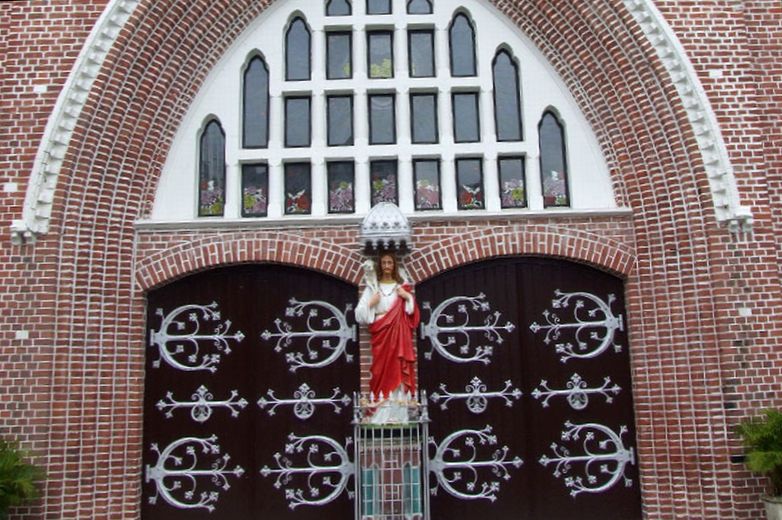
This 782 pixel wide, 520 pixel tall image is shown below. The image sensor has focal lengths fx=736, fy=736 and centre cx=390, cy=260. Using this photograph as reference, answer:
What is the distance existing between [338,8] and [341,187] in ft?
7.50

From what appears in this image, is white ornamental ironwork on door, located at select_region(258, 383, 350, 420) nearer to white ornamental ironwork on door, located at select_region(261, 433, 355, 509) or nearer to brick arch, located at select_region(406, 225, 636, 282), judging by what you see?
white ornamental ironwork on door, located at select_region(261, 433, 355, 509)

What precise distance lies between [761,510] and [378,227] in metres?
4.93

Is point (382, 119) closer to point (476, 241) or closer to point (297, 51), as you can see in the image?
point (297, 51)

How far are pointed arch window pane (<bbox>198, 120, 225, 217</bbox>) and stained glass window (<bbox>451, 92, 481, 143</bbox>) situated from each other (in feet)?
9.26

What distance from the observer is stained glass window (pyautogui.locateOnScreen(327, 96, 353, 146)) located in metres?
8.85

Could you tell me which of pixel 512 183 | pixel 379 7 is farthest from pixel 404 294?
pixel 379 7

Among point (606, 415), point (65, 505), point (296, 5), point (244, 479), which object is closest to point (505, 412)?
point (606, 415)

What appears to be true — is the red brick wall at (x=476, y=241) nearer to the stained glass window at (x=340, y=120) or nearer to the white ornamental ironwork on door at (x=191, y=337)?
the white ornamental ironwork on door at (x=191, y=337)

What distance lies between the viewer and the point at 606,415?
27.7 ft

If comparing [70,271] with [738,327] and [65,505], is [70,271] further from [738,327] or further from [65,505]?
[738,327]

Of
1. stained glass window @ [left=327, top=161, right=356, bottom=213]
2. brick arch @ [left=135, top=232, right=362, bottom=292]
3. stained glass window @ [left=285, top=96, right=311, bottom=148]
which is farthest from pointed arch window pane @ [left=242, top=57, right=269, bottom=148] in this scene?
brick arch @ [left=135, top=232, right=362, bottom=292]

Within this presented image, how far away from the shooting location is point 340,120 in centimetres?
892

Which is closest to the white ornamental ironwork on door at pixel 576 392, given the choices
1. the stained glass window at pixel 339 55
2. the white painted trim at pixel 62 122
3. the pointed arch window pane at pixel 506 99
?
the pointed arch window pane at pixel 506 99

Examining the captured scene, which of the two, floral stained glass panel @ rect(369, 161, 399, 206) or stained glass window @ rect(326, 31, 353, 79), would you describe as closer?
floral stained glass panel @ rect(369, 161, 399, 206)
